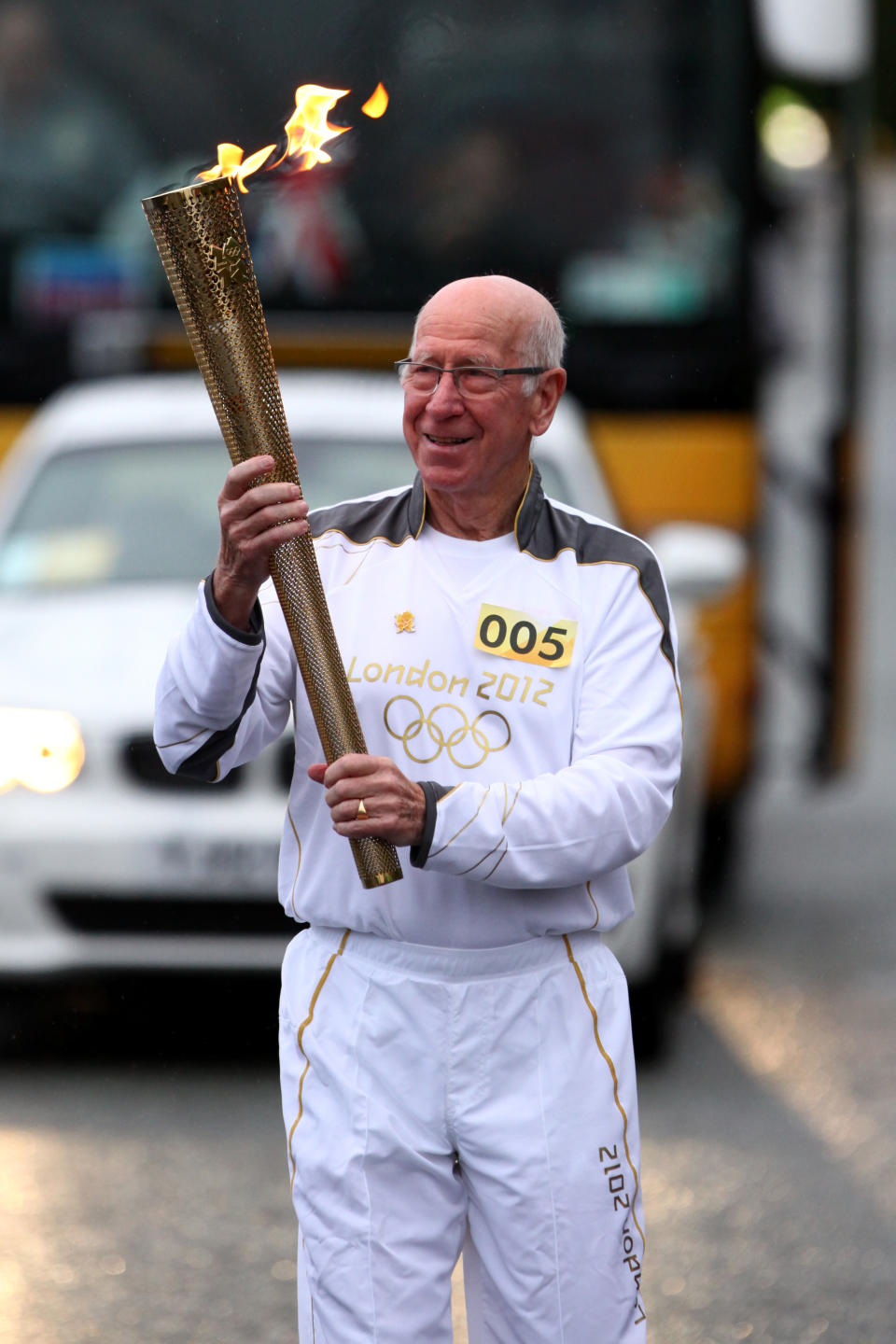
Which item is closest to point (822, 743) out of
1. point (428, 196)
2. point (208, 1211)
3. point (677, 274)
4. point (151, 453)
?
point (677, 274)

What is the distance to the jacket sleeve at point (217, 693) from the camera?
266 cm

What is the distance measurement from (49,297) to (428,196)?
143 cm

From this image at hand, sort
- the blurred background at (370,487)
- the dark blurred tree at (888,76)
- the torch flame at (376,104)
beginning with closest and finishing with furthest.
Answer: the torch flame at (376,104) → the blurred background at (370,487) → the dark blurred tree at (888,76)

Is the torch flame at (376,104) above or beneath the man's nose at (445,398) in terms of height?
above

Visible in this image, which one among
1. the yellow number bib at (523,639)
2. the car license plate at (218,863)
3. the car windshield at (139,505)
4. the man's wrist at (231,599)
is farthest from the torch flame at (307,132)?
the car windshield at (139,505)

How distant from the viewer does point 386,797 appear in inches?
103

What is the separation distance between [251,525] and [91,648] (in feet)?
10.7

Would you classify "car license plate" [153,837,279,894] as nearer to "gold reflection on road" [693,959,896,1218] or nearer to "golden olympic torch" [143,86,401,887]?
"gold reflection on road" [693,959,896,1218]

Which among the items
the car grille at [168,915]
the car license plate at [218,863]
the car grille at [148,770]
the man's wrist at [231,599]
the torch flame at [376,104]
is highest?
the torch flame at [376,104]

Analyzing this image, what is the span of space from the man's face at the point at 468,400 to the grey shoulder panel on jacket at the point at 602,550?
0.36 feet

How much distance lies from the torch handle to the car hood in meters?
2.85

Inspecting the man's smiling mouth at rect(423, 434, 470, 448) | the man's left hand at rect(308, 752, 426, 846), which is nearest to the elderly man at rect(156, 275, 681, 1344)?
the man's smiling mouth at rect(423, 434, 470, 448)

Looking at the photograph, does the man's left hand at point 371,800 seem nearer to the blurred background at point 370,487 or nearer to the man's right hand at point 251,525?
the man's right hand at point 251,525

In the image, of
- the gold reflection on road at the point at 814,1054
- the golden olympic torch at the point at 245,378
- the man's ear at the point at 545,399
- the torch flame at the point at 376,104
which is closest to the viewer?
the golden olympic torch at the point at 245,378
